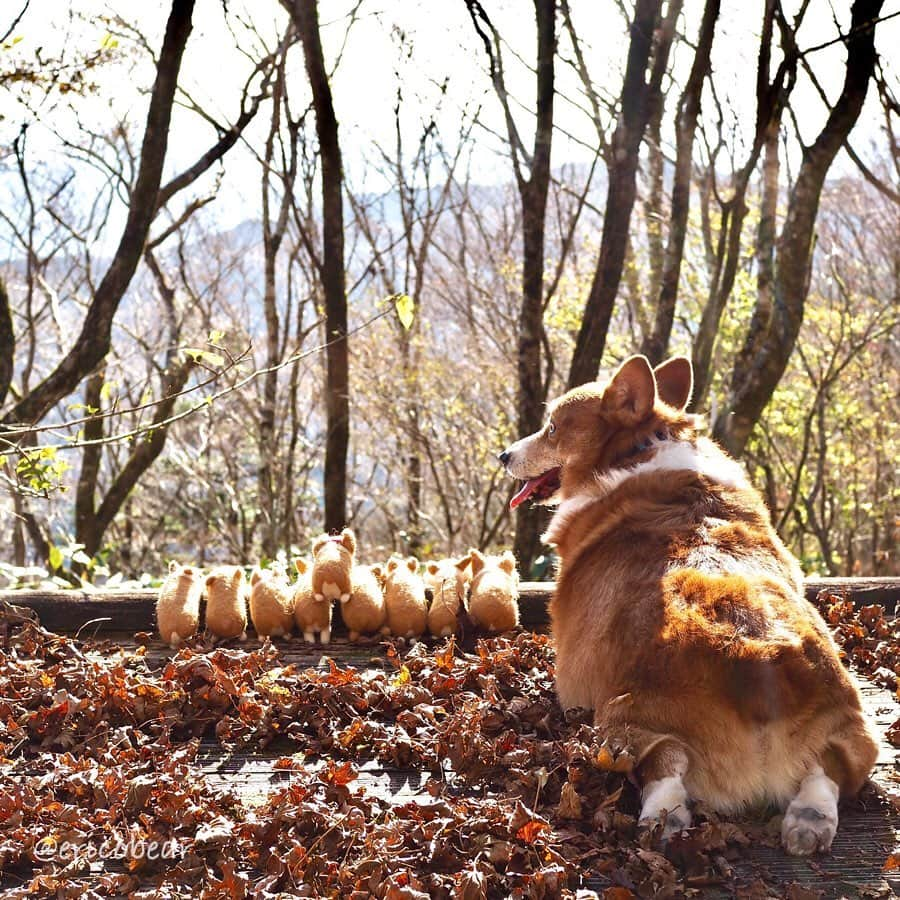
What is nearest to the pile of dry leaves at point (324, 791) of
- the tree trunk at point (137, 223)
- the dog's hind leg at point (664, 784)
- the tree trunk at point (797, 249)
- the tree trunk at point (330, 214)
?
the dog's hind leg at point (664, 784)

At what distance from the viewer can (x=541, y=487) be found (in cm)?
432

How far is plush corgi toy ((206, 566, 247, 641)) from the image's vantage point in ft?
16.0

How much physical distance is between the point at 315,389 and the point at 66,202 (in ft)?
18.1

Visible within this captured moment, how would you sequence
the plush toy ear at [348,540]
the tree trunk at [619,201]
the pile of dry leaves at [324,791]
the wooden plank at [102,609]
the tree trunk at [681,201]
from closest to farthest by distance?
the pile of dry leaves at [324,791] < the plush toy ear at [348,540] < the wooden plank at [102,609] < the tree trunk at [619,201] < the tree trunk at [681,201]

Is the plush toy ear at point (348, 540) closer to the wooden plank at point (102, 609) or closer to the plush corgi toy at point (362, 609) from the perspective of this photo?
the plush corgi toy at point (362, 609)

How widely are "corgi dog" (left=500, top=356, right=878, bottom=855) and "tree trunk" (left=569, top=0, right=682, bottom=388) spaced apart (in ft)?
12.0

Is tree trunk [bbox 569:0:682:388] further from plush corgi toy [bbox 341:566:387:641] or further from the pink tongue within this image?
the pink tongue

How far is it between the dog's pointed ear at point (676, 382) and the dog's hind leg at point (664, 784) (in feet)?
5.98

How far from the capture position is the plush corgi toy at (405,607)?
4.86 m

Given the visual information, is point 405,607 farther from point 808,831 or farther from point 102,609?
point 808,831

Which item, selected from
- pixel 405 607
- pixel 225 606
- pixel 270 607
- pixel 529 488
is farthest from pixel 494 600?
pixel 225 606

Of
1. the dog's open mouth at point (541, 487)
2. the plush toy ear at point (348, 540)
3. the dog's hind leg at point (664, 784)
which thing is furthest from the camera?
the plush toy ear at point (348, 540)

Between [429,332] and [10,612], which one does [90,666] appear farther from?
[429,332]

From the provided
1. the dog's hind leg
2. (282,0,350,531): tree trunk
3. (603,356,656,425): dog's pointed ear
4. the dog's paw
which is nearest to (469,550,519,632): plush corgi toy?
(603,356,656,425): dog's pointed ear
